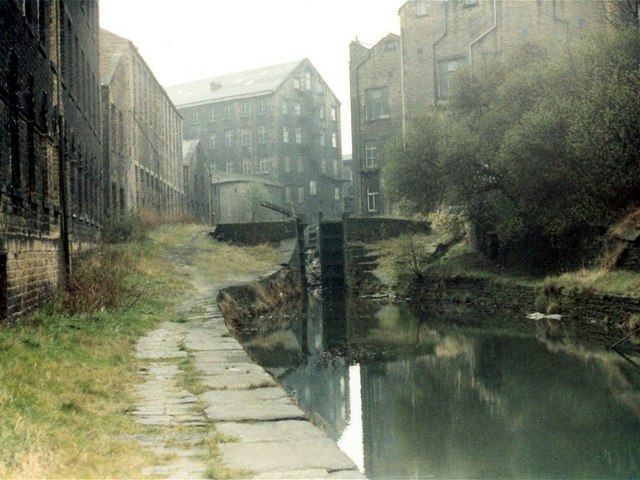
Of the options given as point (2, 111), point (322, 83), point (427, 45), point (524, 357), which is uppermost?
point (322, 83)

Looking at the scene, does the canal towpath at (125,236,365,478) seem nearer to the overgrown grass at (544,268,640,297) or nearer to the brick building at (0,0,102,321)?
the brick building at (0,0,102,321)

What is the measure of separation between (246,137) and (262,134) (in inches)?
60.6

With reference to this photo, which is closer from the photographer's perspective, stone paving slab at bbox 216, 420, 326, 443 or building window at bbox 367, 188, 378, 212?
stone paving slab at bbox 216, 420, 326, 443

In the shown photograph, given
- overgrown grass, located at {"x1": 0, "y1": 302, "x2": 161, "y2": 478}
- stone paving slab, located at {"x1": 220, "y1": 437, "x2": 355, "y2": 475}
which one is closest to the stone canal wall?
overgrown grass, located at {"x1": 0, "y1": 302, "x2": 161, "y2": 478}

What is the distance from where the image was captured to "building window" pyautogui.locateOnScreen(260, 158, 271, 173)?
177ft

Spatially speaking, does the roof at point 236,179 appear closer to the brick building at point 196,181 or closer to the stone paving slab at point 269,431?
the brick building at point 196,181

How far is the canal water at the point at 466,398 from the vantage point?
6.16 meters

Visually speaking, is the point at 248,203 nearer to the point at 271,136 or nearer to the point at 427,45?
the point at 271,136

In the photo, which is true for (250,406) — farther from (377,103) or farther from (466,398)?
(377,103)

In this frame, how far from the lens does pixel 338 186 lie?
2299 inches

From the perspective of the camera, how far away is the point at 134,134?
2903cm

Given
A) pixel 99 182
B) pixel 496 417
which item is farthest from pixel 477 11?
pixel 496 417

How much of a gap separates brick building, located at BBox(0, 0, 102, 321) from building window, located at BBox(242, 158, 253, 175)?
35769mm

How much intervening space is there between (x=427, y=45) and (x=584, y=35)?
15.5m
